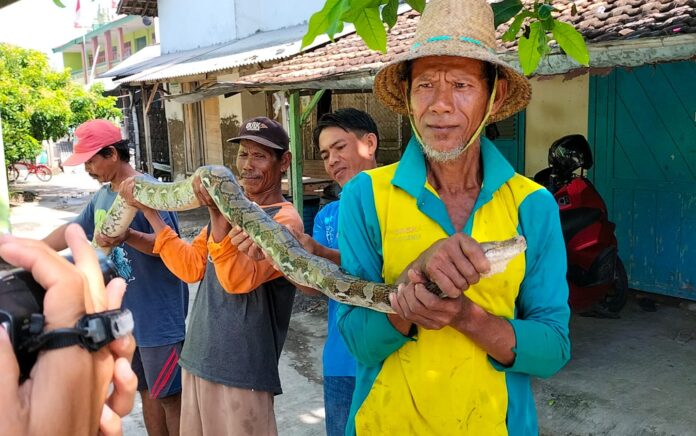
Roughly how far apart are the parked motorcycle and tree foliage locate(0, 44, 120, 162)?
51.3 feet

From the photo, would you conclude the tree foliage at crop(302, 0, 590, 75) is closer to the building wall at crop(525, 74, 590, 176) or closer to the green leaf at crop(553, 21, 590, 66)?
the green leaf at crop(553, 21, 590, 66)

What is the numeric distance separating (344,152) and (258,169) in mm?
464

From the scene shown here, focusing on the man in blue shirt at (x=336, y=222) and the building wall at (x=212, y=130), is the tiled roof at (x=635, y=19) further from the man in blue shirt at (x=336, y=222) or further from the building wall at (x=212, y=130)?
the building wall at (x=212, y=130)

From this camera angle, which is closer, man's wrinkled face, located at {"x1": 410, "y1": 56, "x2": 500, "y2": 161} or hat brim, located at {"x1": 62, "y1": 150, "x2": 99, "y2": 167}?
man's wrinkled face, located at {"x1": 410, "y1": 56, "x2": 500, "y2": 161}

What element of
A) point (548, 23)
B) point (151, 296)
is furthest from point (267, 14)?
point (548, 23)

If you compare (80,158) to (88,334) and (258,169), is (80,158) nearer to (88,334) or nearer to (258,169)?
(258,169)

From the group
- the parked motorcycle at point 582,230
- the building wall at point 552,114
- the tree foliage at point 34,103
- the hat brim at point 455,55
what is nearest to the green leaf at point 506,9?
the hat brim at point 455,55

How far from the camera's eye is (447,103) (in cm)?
187

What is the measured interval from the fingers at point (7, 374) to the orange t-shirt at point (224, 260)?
5.92 feet

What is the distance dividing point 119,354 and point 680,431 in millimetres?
4349

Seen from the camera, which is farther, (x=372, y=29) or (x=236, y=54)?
(x=236, y=54)

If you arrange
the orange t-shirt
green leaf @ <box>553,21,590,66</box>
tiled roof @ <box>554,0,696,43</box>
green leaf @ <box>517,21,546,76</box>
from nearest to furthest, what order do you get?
green leaf @ <box>553,21,590,66</box>, green leaf @ <box>517,21,546,76</box>, the orange t-shirt, tiled roof @ <box>554,0,696,43</box>

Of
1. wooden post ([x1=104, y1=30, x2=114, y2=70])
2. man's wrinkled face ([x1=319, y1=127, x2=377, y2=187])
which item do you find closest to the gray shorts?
man's wrinkled face ([x1=319, y1=127, x2=377, y2=187])

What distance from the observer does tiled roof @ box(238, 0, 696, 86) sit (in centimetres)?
421
